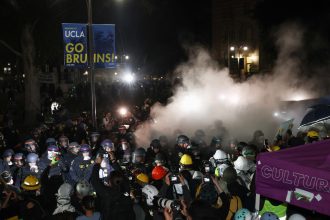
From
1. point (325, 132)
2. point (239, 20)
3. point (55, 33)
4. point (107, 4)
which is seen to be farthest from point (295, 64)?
point (239, 20)

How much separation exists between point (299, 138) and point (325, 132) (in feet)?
4.03

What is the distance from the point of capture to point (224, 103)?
68.2ft

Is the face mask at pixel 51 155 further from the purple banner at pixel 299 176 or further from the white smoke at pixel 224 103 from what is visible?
the white smoke at pixel 224 103

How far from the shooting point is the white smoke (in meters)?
18.7

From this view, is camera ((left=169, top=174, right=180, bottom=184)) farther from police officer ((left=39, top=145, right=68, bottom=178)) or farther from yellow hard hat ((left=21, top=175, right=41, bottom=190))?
police officer ((left=39, top=145, right=68, bottom=178))

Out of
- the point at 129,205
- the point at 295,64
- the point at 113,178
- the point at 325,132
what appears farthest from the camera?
the point at 295,64

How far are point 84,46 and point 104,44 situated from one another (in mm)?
844

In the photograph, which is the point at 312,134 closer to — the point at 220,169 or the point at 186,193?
the point at 220,169

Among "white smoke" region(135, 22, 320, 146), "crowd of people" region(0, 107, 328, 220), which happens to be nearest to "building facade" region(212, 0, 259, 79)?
"white smoke" region(135, 22, 320, 146)

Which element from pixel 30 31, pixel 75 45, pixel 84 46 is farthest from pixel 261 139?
pixel 30 31

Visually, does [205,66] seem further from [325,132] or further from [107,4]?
[325,132]

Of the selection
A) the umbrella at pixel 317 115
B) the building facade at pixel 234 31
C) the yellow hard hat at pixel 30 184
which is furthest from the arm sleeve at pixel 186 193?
the building facade at pixel 234 31

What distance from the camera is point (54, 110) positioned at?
862 inches

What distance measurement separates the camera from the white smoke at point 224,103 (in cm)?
1873
